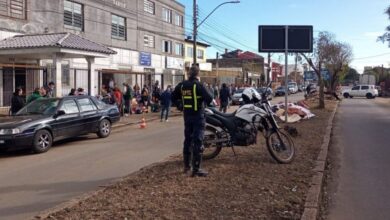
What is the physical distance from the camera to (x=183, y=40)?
167ft

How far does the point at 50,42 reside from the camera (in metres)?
21.5

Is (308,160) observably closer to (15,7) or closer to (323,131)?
(323,131)

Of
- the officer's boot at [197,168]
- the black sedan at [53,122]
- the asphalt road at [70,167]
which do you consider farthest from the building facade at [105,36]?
the officer's boot at [197,168]

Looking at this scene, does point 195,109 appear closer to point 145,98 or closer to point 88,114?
point 88,114

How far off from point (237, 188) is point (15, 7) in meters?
21.4

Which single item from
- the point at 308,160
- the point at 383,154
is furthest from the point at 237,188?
the point at 383,154

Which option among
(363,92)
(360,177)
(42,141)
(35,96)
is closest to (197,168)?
(360,177)

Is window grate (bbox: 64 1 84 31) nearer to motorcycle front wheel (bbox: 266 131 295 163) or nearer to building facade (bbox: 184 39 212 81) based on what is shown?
building facade (bbox: 184 39 212 81)

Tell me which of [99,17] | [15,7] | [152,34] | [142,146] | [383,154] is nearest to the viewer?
[383,154]

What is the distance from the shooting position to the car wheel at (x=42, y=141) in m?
12.0

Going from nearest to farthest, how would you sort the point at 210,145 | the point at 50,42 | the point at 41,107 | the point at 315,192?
1. the point at 315,192
2. the point at 210,145
3. the point at 41,107
4. the point at 50,42

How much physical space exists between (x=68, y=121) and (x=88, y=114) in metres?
1.12

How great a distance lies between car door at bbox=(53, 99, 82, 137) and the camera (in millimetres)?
13125

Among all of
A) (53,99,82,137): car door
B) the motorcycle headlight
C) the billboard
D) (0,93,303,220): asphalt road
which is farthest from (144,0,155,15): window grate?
the motorcycle headlight
